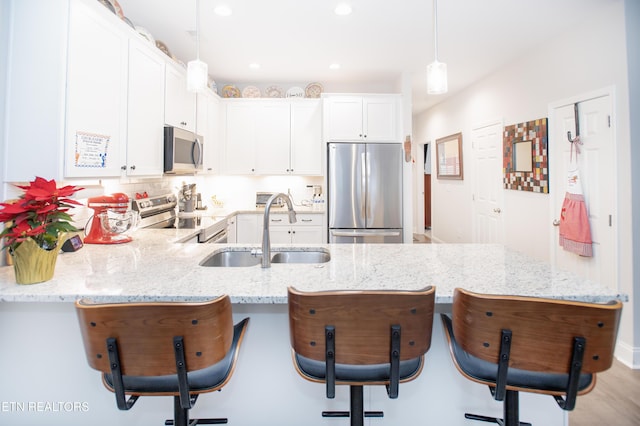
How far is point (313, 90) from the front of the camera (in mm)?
4547

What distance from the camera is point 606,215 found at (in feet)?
8.72

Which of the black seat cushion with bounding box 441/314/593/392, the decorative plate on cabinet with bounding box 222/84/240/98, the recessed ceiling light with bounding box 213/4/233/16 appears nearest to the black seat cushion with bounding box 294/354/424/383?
the black seat cushion with bounding box 441/314/593/392

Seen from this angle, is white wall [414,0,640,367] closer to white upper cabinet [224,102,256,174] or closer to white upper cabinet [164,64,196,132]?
white upper cabinet [224,102,256,174]

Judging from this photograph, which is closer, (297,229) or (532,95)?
(532,95)

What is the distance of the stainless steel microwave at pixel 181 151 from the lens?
9.39 ft

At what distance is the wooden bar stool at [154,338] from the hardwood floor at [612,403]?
206cm

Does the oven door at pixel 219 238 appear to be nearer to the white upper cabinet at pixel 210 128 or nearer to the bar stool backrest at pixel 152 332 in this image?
the white upper cabinet at pixel 210 128

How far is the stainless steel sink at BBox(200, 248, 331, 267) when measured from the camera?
203cm

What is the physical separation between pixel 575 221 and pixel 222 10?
3.41 metres

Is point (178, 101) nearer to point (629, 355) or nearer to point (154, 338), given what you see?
point (154, 338)

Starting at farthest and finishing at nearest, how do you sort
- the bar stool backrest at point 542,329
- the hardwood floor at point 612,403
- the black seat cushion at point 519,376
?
the hardwood floor at point 612,403 → the black seat cushion at point 519,376 → the bar stool backrest at point 542,329

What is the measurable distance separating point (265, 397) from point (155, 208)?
2.33 metres

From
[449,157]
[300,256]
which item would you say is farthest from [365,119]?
[300,256]

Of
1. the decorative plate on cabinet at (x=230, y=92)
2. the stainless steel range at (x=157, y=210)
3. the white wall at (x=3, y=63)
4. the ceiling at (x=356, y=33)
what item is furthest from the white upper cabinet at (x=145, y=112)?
the decorative plate on cabinet at (x=230, y=92)
